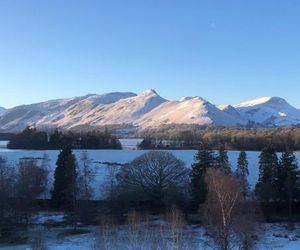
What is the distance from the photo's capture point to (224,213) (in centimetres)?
4194

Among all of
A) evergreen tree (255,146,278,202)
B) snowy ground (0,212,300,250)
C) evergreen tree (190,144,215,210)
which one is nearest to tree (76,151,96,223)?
snowy ground (0,212,300,250)

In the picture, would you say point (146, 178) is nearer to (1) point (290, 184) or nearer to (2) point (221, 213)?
(1) point (290, 184)

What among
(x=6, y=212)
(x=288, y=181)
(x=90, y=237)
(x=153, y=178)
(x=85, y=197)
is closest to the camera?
(x=90, y=237)

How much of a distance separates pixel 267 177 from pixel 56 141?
321ft

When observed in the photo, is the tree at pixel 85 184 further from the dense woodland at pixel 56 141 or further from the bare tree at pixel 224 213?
the dense woodland at pixel 56 141

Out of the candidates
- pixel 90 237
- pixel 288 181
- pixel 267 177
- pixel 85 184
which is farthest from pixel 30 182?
pixel 288 181

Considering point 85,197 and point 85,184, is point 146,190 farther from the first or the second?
point 85,184

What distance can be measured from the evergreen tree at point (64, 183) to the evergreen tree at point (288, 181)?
31330mm

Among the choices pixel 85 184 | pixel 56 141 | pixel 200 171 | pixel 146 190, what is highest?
pixel 56 141

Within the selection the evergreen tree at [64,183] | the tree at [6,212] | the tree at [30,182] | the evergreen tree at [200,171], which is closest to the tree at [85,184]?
the evergreen tree at [64,183]

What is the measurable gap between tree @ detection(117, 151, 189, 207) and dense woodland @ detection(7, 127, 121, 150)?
80.1 m

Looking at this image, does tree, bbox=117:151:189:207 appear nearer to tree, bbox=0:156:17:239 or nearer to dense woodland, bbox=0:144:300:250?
Result: dense woodland, bbox=0:144:300:250

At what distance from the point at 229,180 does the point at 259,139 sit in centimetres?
13926

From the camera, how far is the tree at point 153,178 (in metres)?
80.1
